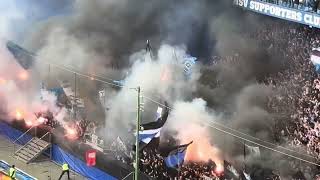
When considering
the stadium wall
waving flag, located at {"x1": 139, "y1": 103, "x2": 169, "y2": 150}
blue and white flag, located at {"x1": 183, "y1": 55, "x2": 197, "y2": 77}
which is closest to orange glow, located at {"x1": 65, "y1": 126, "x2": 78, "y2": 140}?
the stadium wall

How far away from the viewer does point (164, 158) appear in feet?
84.9

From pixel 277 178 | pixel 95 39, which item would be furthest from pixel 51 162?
pixel 277 178

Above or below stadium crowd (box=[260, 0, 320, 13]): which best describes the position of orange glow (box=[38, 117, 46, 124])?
below

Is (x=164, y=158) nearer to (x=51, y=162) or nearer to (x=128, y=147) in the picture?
(x=128, y=147)

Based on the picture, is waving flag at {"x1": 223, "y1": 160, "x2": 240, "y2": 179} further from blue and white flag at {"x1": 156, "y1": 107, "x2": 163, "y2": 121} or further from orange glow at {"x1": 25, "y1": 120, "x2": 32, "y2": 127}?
orange glow at {"x1": 25, "y1": 120, "x2": 32, "y2": 127}

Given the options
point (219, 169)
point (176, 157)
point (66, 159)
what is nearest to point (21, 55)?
point (66, 159)

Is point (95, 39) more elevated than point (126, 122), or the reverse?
point (95, 39)

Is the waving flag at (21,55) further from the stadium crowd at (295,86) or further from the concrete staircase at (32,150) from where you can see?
the stadium crowd at (295,86)

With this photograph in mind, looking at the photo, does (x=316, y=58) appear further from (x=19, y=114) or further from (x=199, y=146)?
(x=19, y=114)

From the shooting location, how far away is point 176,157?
83.8ft

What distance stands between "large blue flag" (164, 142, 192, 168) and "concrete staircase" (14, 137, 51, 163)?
7325 millimetres

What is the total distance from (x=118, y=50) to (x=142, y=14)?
175 centimetres

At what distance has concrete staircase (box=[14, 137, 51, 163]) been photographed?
30761 mm

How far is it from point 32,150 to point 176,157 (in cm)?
844
